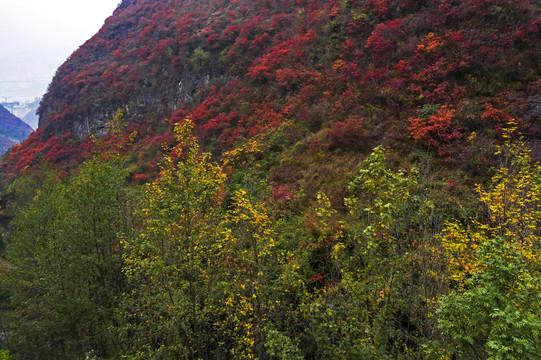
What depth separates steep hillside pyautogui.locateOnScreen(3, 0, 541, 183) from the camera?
11.6 meters

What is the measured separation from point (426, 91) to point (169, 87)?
2851 centimetres

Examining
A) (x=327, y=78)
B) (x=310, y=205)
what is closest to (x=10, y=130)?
(x=327, y=78)

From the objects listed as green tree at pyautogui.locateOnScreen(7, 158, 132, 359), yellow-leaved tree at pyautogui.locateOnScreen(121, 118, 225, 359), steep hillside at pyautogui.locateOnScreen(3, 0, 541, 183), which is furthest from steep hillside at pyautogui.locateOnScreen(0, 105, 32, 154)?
yellow-leaved tree at pyautogui.locateOnScreen(121, 118, 225, 359)

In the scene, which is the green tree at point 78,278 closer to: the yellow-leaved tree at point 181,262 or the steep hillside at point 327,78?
the yellow-leaved tree at point 181,262

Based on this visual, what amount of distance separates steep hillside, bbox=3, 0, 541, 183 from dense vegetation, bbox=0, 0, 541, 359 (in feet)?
0.43

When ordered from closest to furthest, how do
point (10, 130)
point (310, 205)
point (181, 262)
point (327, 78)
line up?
point (181, 262)
point (310, 205)
point (327, 78)
point (10, 130)

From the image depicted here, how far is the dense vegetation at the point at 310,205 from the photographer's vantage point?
4102mm

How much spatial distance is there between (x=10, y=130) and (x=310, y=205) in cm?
14465

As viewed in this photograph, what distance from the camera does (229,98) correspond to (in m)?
22.8

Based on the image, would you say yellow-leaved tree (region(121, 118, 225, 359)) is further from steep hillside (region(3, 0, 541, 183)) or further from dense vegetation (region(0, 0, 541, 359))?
steep hillside (region(3, 0, 541, 183))

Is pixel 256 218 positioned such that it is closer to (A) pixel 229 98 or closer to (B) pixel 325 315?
(B) pixel 325 315

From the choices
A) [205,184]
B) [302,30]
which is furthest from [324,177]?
[302,30]

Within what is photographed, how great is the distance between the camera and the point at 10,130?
4087 inches

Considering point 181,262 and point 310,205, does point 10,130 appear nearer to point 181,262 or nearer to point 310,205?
point 310,205
